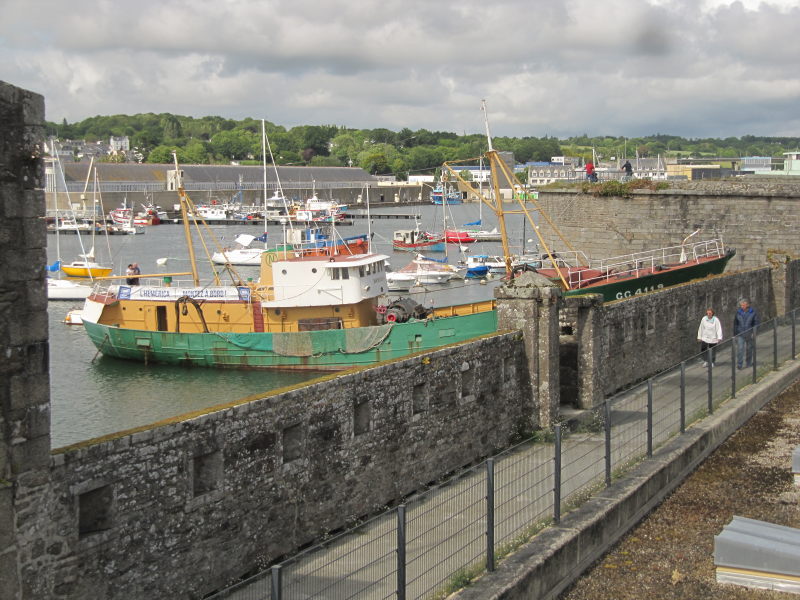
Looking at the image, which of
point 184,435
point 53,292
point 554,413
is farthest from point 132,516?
point 53,292

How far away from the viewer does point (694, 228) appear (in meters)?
37.7

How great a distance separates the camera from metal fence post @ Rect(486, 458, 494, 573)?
8797mm

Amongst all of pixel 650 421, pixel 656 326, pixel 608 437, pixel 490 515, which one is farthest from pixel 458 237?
pixel 490 515

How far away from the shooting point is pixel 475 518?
9359 mm

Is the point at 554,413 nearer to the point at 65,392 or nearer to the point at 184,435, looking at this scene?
the point at 184,435

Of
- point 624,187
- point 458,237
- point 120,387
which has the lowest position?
point 120,387

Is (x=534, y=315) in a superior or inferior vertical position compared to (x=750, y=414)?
superior

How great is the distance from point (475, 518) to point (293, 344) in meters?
25.1

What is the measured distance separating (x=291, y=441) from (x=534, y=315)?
223 inches

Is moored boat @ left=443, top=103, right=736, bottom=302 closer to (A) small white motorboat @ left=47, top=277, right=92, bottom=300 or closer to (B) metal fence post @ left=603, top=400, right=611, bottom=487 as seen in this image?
(B) metal fence post @ left=603, top=400, right=611, bottom=487

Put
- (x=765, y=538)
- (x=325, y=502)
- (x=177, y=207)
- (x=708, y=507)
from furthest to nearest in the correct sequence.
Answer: (x=177, y=207) → (x=708, y=507) → (x=325, y=502) → (x=765, y=538)

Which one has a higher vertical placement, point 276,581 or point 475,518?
point 276,581

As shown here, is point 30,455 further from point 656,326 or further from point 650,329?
point 656,326

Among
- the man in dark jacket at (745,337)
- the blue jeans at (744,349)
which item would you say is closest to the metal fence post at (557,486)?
the man in dark jacket at (745,337)
